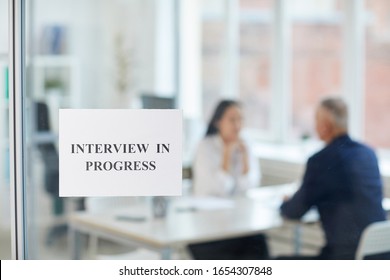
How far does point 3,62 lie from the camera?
1.92 metres

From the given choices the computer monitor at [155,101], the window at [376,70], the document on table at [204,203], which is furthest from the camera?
the window at [376,70]

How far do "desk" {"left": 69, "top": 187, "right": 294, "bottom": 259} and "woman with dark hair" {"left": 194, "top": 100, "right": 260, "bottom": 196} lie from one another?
0.09 meters

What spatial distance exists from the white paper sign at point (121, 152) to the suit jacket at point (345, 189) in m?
0.97

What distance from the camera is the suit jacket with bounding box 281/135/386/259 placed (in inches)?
109

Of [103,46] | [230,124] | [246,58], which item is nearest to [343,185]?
[230,124]

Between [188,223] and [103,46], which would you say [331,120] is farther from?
[103,46]

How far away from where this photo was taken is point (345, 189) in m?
2.94

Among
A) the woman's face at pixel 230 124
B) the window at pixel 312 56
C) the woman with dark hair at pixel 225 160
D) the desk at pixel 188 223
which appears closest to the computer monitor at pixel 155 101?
the desk at pixel 188 223

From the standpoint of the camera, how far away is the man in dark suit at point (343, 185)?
278cm

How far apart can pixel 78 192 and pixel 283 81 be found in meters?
2.71

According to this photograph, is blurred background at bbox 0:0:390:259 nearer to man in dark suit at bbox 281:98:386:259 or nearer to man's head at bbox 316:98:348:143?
man's head at bbox 316:98:348:143

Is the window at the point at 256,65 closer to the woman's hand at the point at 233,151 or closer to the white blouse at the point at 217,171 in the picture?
the woman's hand at the point at 233,151
